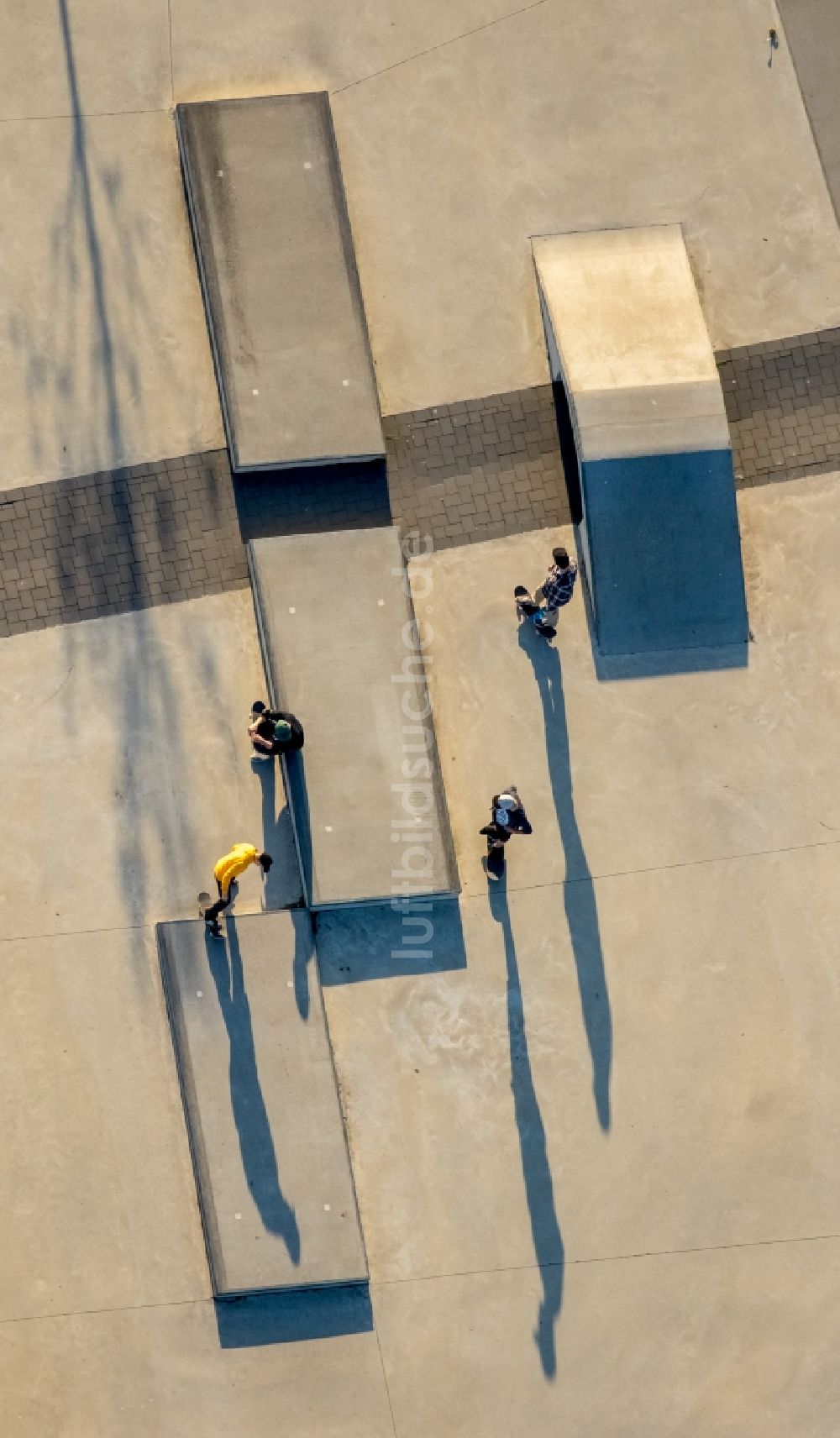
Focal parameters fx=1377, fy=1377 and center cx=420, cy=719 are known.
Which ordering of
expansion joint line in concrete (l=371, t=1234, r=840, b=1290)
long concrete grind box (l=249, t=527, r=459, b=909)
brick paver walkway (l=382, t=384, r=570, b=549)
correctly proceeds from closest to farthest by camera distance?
long concrete grind box (l=249, t=527, r=459, b=909) → expansion joint line in concrete (l=371, t=1234, r=840, b=1290) → brick paver walkway (l=382, t=384, r=570, b=549)

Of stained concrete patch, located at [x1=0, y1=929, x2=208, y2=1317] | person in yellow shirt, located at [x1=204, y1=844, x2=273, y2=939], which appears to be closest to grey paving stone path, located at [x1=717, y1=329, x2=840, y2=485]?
person in yellow shirt, located at [x1=204, y1=844, x2=273, y2=939]

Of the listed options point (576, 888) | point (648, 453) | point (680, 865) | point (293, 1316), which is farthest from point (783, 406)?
point (293, 1316)

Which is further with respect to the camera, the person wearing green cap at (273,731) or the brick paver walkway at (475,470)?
the brick paver walkway at (475,470)

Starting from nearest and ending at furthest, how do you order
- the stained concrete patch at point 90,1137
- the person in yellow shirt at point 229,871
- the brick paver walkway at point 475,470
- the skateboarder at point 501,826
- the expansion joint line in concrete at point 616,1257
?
the person in yellow shirt at point 229,871 < the skateboarder at point 501,826 < the stained concrete patch at point 90,1137 < the expansion joint line in concrete at point 616,1257 < the brick paver walkway at point 475,470

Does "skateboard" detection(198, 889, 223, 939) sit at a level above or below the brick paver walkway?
below

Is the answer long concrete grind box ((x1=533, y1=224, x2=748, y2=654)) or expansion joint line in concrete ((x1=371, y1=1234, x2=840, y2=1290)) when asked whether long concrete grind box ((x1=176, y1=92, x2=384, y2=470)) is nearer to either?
long concrete grind box ((x1=533, y1=224, x2=748, y2=654))

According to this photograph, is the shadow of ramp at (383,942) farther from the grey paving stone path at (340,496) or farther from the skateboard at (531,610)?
the grey paving stone path at (340,496)

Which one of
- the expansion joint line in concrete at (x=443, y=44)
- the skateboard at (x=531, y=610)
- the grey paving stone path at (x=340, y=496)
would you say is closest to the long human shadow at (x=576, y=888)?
the skateboard at (x=531, y=610)
